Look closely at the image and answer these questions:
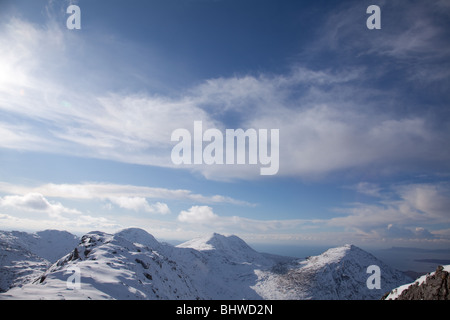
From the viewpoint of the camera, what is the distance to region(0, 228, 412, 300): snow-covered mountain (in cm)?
3948

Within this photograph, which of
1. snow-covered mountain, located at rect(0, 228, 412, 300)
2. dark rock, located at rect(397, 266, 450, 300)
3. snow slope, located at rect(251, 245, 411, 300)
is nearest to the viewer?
dark rock, located at rect(397, 266, 450, 300)

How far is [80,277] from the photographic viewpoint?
1575 inches

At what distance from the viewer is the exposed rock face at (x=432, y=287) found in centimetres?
2438

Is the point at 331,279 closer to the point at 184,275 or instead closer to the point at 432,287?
the point at 184,275

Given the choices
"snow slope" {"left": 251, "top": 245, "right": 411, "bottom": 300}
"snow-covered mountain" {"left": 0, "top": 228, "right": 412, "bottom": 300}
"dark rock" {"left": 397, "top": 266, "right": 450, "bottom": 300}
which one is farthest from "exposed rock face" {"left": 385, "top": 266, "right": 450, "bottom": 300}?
"snow slope" {"left": 251, "top": 245, "right": 411, "bottom": 300}

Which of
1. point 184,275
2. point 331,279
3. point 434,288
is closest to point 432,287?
point 434,288

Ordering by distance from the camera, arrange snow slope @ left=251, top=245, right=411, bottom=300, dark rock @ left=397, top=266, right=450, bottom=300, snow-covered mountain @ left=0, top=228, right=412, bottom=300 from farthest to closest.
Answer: snow slope @ left=251, top=245, right=411, bottom=300 → snow-covered mountain @ left=0, top=228, right=412, bottom=300 → dark rock @ left=397, top=266, right=450, bottom=300

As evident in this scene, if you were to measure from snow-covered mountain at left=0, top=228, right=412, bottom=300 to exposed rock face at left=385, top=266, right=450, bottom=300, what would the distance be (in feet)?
139

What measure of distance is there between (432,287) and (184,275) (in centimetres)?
8989

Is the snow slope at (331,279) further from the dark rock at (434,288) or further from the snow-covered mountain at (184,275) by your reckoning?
the dark rock at (434,288)

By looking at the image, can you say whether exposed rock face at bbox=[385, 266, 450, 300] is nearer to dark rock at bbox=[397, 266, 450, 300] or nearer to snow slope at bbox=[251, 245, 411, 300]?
dark rock at bbox=[397, 266, 450, 300]
